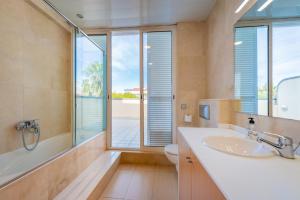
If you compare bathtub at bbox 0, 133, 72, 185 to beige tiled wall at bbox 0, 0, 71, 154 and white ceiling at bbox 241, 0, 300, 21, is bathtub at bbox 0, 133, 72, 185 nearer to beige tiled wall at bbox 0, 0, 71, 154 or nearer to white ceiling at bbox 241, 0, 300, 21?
beige tiled wall at bbox 0, 0, 71, 154

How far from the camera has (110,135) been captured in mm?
3006

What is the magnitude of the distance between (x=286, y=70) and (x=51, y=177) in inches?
83.7

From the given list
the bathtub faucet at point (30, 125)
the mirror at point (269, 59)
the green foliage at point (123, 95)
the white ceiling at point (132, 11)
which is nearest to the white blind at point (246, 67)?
the mirror at point (269, 59)

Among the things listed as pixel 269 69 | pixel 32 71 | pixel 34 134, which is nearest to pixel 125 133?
pixel 34 134

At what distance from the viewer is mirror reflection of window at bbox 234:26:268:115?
127cm

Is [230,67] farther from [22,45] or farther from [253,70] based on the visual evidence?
[22,45]

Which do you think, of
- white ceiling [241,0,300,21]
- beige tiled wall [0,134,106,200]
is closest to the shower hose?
beige tiled wall [0,134,106,200]

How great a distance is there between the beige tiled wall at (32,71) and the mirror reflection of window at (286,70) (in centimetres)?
259

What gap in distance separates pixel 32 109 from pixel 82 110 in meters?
0.65

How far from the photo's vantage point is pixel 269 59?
121cm

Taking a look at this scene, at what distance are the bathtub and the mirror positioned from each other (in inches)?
83.0

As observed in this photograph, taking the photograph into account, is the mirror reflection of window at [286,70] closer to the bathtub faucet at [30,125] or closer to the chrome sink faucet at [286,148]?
the chrome sink faucet at [286,148]

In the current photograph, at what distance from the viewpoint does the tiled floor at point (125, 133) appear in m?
3.01

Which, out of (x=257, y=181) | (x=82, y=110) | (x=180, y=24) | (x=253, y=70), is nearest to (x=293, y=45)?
(x=253, y=70)
